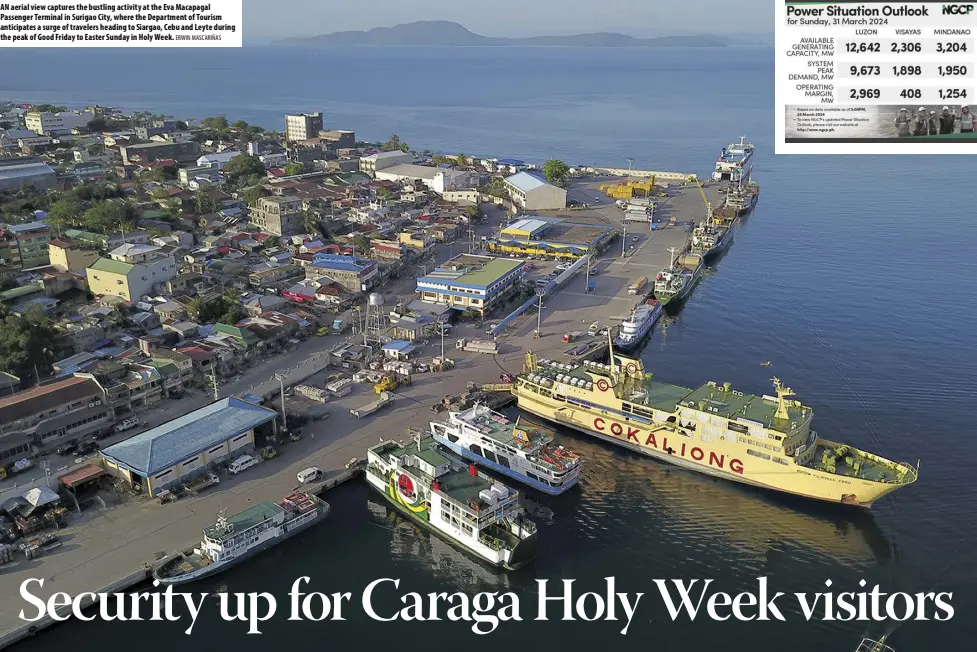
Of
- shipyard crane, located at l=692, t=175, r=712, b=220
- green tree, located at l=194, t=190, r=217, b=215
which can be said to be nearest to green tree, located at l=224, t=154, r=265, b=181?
green tree, located at l=194, t=190, r=217, b=215

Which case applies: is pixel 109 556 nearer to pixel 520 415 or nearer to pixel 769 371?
pixel 520 415

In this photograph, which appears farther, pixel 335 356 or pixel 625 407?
pixel 335 356

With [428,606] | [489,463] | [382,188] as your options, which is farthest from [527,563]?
[382,188]

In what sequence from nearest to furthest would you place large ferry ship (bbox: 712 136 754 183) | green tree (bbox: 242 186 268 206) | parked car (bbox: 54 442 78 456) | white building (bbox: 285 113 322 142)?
1. parked car (bbox: 54 442 78 456)
2. green tree (bbox: 242 186 268 206)
3. large ferry ship (bbox: 712 136 754 183)
4. white building (bbox: 285 113 322 142)

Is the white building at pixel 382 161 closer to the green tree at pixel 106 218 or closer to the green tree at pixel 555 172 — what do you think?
the green tree at pixel 555 172

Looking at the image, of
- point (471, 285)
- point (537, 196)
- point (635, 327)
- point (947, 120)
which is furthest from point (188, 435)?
point (537, 196)

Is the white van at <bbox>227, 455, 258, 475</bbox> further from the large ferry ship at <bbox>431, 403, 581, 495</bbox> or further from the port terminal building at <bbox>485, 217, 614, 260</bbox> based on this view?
the port terminal building at <bbox>485, 217, 614, 260</bbox>

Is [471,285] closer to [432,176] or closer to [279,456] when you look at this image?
[279,456]
